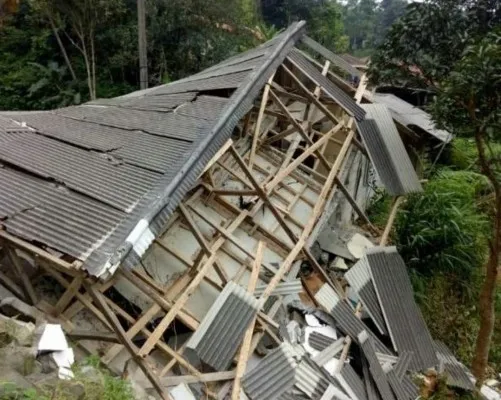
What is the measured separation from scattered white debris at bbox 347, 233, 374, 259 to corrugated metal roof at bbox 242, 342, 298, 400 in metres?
3.08

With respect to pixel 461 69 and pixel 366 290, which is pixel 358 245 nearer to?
pixel 366 290

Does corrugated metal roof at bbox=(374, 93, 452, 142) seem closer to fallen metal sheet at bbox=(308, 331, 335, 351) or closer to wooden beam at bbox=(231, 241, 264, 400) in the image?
fallen metal sheet at bbox=(308, 331, 335, 351)

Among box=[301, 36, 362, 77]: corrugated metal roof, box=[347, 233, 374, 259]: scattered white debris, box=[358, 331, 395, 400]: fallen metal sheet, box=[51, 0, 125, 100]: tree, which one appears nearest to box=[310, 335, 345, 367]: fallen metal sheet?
box=[358, 331, 395, 400]: fallen metal sheet

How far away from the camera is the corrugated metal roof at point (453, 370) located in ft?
20.9

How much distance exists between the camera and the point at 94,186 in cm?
465

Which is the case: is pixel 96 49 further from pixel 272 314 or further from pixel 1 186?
pixel 272 314

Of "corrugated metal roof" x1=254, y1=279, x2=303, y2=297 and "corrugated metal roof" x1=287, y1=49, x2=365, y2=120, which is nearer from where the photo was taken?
"corrugated metal roof" x1=254, y1=279, x2=303, y2=297

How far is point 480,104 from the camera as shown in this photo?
5598 millimetres

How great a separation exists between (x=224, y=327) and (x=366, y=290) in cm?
268

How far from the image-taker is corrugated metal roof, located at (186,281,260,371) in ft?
15.2

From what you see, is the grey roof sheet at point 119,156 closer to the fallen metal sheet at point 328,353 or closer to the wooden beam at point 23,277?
the wooden beam at point 23,277

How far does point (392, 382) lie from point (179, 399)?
9.60 ft

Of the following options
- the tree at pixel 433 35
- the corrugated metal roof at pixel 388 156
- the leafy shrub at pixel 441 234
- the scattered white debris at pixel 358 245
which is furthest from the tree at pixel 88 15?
the leafy shrub at pixel 441 234

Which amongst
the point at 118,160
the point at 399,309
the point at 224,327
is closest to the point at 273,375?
the point at 224,327
